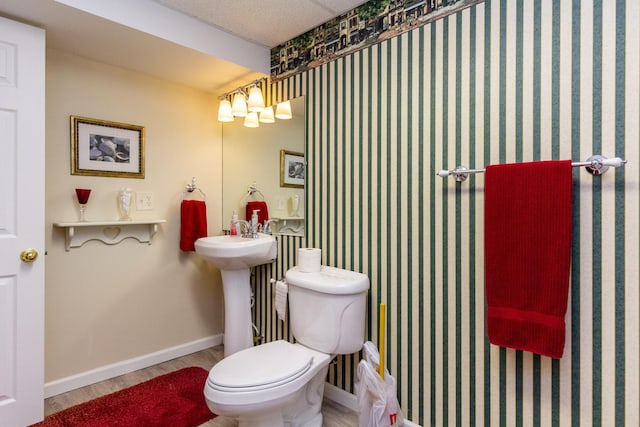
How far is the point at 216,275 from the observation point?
2.97m

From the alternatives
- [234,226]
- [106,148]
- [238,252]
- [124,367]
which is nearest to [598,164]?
[238,252]

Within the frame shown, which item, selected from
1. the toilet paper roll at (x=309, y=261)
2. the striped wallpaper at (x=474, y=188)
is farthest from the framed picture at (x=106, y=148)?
the toilet paper roll at (x=309, y=261)

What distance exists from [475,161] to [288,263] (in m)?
1.34

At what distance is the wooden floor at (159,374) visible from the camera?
1940 mm

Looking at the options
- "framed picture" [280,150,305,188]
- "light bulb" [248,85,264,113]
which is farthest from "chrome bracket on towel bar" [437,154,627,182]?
"light bulb" [248,85,264,113]

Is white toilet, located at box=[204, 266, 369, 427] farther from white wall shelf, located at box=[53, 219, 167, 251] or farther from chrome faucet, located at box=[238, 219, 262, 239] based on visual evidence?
white wall shelf, located at box=[53, 219, 167, 251]

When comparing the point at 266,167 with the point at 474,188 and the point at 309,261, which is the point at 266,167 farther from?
the point at 474,188

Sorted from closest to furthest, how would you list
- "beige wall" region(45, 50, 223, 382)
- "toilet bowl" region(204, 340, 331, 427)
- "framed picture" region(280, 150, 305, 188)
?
"toilet bowl" region(204, 340, 331, 427) < "beige wall" region(45, 50, 223, 382) < "framed picture" region(280, 150, 305, 188)

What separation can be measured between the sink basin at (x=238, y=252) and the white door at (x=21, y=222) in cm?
84

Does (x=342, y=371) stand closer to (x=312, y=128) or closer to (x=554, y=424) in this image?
(x=554, y=424)

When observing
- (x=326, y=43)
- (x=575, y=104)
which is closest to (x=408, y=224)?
(x=575, y=104)

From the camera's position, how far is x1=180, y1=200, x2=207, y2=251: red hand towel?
2646mm

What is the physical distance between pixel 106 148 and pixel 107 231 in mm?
545

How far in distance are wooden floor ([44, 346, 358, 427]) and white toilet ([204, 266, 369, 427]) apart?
0.53ft
